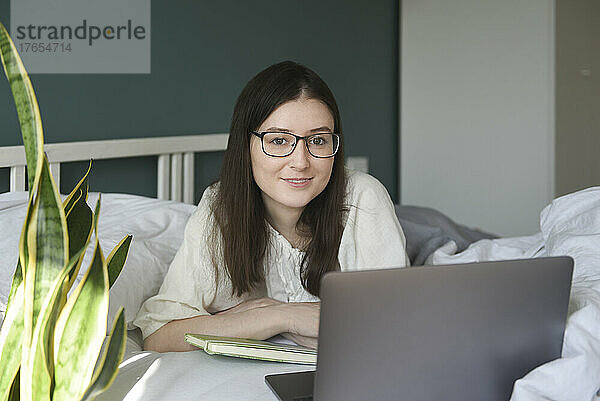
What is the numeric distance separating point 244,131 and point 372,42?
1977 millimetres

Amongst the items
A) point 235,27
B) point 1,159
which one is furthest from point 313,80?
point 235,27

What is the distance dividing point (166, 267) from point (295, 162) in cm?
41

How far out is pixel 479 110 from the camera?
314cm

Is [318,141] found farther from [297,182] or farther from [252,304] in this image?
[252,304]

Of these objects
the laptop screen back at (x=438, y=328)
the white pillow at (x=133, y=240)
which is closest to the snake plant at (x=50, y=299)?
the laptop screen back at (x=438, y=328)

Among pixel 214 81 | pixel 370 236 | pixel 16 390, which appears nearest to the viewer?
pixel 16 390

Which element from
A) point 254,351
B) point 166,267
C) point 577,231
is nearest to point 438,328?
point 254,351

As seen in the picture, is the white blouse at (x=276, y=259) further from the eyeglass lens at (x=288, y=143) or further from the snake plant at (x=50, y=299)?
the snake plant at (x=50, y=299)

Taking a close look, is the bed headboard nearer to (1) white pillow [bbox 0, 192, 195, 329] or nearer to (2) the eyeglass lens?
(1) white pillow [bbox 0, 192, 195, 329]

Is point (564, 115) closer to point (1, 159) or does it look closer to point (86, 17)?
point (86, 17)

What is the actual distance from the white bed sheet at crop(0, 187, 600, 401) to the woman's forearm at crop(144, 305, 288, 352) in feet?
0.21

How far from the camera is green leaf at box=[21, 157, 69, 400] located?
2.54ft

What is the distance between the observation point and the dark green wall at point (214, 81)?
2.00 meters

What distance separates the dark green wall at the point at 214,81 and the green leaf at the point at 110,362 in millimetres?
1135
